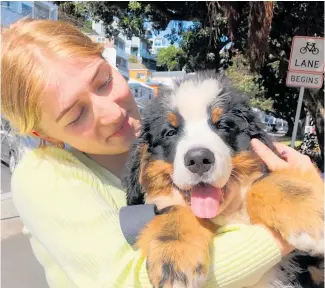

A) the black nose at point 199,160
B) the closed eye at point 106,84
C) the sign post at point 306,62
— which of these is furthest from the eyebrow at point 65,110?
the sign post at point 306,62

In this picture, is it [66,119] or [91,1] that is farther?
[91,1]

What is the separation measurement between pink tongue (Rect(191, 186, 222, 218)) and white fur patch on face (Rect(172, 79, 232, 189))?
0.11 ft

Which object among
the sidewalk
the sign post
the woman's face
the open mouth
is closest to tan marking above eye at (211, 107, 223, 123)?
the open mouth

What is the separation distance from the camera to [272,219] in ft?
4.52

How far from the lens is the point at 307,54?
619 cm

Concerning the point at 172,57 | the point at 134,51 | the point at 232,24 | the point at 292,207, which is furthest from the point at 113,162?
the point at 134,51

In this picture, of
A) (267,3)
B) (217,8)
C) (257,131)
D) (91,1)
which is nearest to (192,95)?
(257,131)

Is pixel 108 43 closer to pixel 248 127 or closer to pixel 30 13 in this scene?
pixel 30 13

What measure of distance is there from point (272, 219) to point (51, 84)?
0.87 m

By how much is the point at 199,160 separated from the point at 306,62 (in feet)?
17.6

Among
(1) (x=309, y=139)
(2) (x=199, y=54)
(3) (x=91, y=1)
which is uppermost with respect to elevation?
(3) (x=91, y=1)

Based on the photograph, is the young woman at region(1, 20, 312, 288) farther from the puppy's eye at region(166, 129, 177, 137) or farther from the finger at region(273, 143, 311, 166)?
the finger at region(273, 143, 311, 166)

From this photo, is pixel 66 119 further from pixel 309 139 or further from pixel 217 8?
pixel 309 139

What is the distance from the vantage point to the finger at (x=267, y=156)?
1.54 m
